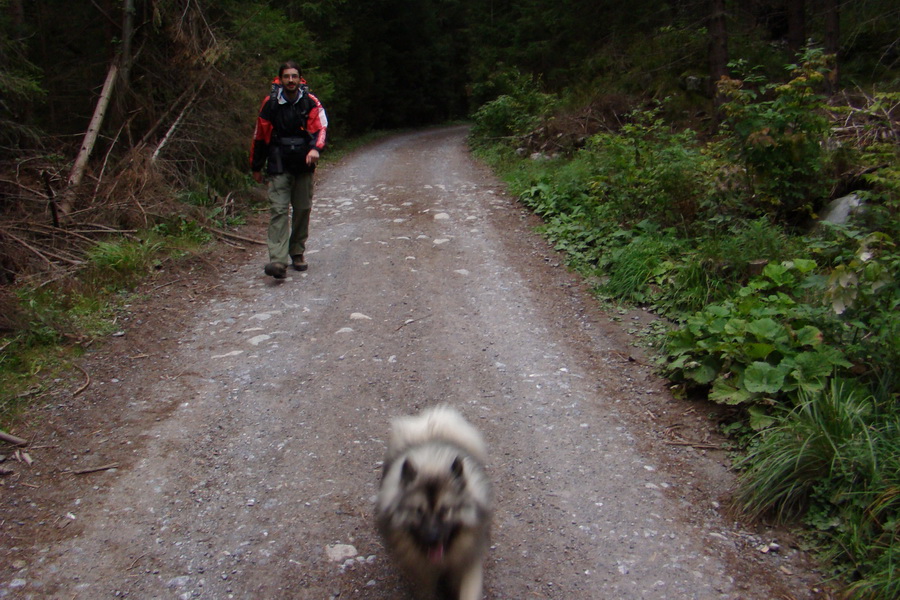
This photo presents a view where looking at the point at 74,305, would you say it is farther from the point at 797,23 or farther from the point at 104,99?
the point at 797,23

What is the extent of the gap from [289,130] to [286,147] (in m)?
0.20

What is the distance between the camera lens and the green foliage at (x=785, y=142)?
621 cm

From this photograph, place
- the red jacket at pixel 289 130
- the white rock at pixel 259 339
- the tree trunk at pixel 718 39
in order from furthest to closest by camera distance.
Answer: the tree trunk at pixel 718 39
the red jacket at pixel 289 130
the white rock at pixel 259 339

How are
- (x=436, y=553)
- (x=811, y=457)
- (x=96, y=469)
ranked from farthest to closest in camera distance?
(x=96, y=469), (x=811, y=457), (x=436, y=553)

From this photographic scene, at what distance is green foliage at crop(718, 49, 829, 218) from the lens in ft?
20.4

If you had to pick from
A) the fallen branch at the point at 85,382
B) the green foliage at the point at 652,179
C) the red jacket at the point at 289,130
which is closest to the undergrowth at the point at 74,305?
the fallen branch at the point at 85,382

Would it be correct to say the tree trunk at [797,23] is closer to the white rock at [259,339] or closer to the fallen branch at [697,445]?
the fallen branch at [697,445]

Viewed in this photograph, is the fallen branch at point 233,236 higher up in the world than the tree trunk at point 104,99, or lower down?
lower down

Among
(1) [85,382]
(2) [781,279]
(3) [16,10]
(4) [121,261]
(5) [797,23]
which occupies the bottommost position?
(1) [85,382]

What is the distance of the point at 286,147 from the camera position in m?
7.05

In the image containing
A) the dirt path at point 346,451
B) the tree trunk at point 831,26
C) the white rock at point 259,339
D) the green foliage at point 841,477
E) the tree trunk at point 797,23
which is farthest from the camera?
the tree trunk at point 797,23

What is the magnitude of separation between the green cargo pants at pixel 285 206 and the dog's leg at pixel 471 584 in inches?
207

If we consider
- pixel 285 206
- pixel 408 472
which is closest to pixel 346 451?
pixel 408 472

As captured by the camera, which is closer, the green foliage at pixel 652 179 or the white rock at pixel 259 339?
the white rock at pixel 259 339
